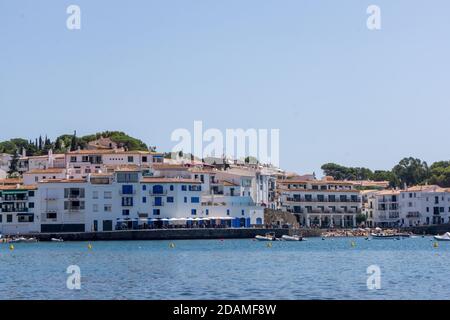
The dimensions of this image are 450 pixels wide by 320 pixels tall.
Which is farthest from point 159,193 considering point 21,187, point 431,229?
point 431,229

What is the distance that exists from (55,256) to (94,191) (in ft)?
113

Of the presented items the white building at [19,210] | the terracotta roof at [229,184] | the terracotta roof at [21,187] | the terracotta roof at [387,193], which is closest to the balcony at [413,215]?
the terracotta roof at [387,193]

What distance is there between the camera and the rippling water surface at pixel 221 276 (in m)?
39.0

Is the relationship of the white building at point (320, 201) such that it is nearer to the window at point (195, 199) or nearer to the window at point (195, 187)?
the window at point (195, 199)

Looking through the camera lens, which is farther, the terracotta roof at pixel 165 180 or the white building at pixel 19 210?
the terracotta roof at pixel 165 180

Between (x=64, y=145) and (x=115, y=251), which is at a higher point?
(x=64, y=145)

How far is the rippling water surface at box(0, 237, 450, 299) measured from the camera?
128 ft

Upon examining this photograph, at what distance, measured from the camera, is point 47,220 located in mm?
107312

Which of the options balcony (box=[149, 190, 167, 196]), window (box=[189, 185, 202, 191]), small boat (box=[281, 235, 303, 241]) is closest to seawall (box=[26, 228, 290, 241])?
balcony (box=[149, 190, 167, 196])

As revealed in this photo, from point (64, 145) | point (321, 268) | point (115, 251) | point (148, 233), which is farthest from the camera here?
point (64, 145)
